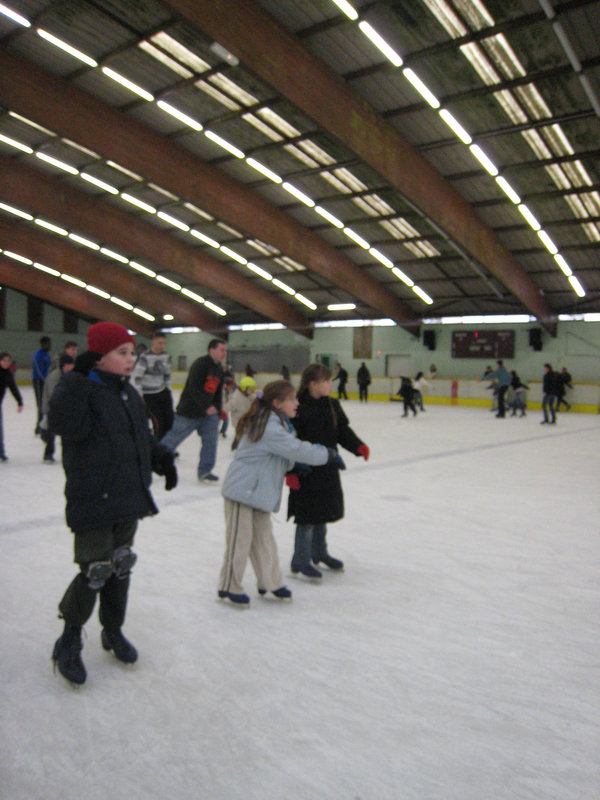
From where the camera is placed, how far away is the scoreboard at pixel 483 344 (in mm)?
25938

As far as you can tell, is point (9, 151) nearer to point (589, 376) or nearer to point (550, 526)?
point (550, 526)

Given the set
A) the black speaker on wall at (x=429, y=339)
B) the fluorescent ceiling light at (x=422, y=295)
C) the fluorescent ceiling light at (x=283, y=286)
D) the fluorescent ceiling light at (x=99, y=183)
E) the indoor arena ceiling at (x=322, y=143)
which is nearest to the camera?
the indoor arena ceiling at (x=322, y=143)

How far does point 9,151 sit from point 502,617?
69.5 feet

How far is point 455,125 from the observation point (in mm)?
14164

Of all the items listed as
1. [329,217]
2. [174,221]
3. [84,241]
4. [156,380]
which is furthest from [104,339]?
[84,241]

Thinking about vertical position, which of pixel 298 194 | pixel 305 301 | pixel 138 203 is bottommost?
pixel 305 301

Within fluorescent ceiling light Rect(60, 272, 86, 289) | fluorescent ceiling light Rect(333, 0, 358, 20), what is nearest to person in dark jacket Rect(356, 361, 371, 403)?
fluorescent ceiling light Rect(60, 272, 86, 289)

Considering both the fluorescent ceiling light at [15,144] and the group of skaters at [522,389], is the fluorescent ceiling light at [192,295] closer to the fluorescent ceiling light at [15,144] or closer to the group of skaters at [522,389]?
the fluorescent ceiling light at [15,144]

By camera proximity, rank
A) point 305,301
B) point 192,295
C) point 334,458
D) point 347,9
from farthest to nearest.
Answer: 1. point 192,295
2. point 305,301
3. point 347,9
4. point 334,458

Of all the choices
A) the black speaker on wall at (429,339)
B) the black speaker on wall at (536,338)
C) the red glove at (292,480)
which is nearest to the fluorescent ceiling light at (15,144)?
the black speaker on wall at (429,339)

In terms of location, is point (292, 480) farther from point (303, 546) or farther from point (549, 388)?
point (549, 388)

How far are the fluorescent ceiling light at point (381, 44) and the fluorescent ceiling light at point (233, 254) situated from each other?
13.8 meters

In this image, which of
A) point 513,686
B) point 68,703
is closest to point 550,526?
point 513,686

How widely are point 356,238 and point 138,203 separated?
805 cm
